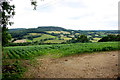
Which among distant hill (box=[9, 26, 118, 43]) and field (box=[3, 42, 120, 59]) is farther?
distant hill (box=[9, 26, 118, 43])

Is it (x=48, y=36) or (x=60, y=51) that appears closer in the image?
(x=60, y=51)

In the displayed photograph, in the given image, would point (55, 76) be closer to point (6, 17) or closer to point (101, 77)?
point (101, 77)

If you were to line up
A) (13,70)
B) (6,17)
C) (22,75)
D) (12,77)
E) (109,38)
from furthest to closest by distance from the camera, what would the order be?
(109,38)
(6,17)
(13,70)
(22,75)
(12,77)

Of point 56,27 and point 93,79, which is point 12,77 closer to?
point 93,79

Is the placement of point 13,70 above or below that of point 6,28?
below

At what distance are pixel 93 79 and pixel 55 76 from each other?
1.96 meters

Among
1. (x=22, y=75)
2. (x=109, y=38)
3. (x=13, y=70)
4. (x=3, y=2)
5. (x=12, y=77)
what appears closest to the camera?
(x=12, y=77)

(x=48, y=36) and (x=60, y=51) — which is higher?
(x=48, y=36)

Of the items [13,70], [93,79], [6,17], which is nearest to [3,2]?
[6,17]

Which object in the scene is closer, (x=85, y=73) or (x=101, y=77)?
(x=101, y=77)

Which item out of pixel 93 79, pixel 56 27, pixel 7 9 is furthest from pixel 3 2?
pixel 56 27

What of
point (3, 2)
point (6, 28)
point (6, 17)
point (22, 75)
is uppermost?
point (3, 2)

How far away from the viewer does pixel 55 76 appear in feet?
20.9

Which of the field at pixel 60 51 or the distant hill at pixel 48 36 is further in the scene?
the distant hill at pixel 48 36
